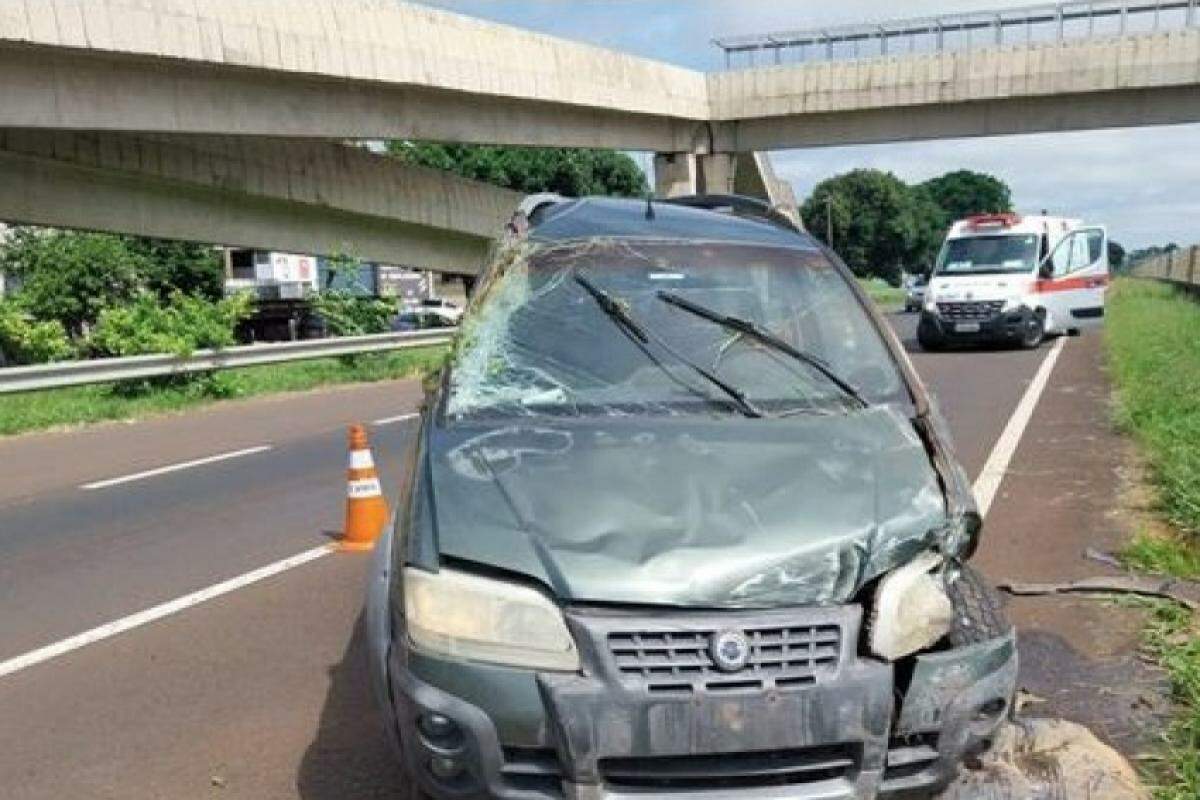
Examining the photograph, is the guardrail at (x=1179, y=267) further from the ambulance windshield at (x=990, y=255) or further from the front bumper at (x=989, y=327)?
the front bumper at (x=989, y=327)

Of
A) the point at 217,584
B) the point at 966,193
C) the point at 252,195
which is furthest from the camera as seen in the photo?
the point at 966,193

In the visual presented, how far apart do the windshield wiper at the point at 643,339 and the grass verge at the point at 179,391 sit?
7.85 metres

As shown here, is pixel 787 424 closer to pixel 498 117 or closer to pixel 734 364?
pixel 734 364

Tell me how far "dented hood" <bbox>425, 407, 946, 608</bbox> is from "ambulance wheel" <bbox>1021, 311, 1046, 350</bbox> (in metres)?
20.5

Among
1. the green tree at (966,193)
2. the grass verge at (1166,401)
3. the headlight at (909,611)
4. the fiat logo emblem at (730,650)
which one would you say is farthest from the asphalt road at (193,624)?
the green tree at (966,193)

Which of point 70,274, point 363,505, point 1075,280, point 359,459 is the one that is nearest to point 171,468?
point 363,505

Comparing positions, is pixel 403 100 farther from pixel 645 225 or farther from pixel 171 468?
pixel 645 225

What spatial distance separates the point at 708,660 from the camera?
2875mm

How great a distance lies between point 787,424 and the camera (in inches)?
144

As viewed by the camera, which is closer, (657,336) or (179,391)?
(657,336)

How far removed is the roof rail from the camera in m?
5.14

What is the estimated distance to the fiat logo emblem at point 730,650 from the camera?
113 inches

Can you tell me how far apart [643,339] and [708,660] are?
1506 millimetres

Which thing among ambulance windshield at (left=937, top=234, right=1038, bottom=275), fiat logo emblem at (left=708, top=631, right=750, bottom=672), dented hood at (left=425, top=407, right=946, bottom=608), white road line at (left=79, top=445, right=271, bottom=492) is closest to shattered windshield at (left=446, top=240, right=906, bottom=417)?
dented hood at (left=425, top=407, right=946, bottom=608)
